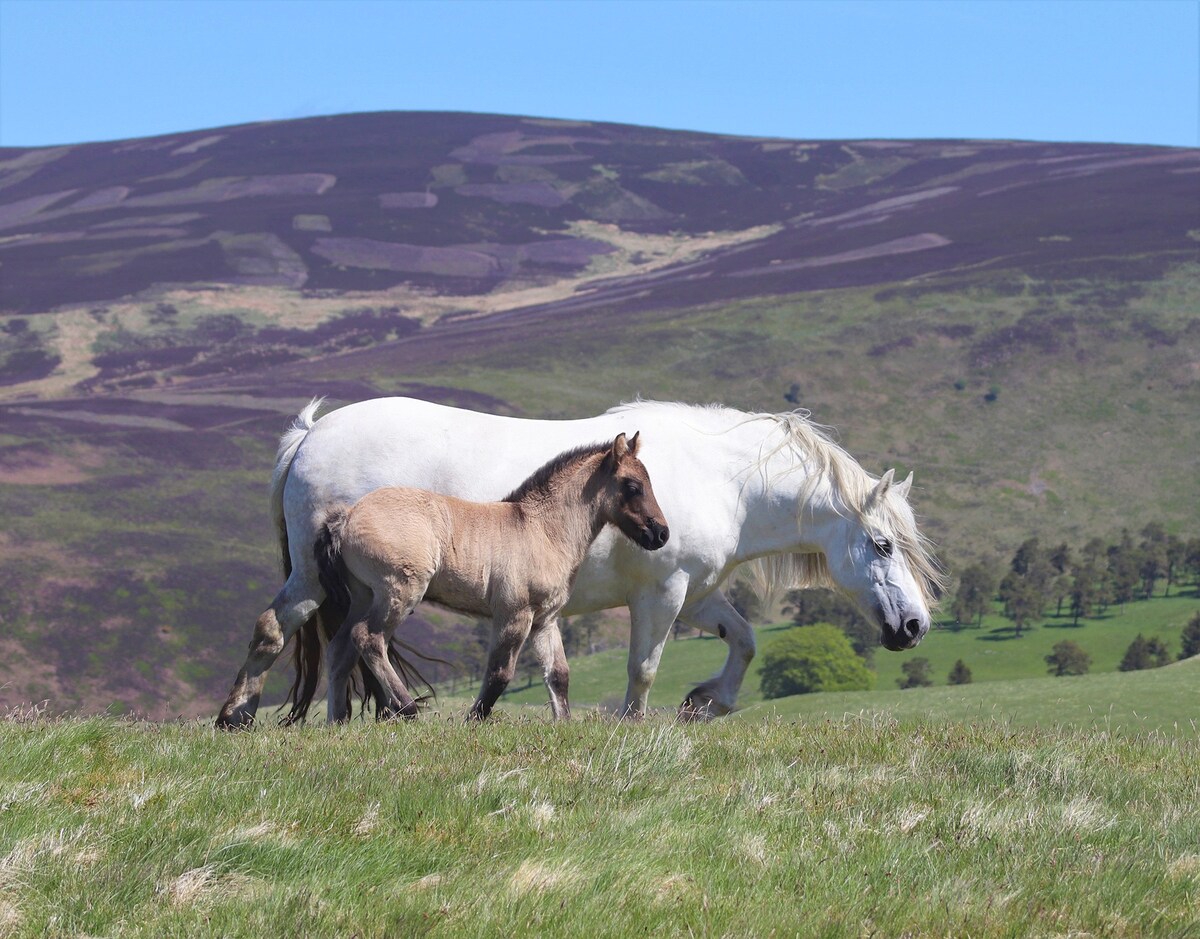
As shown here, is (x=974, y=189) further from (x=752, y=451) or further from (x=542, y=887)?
(x=542, y=887)

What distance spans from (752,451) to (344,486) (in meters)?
3.85

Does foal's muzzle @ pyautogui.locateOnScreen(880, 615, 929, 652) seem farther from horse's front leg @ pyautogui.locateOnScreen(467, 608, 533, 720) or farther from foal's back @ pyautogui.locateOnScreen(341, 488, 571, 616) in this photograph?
horse's front leg @ pyautogui.locateOnScreen(467, 608, 533, 720)

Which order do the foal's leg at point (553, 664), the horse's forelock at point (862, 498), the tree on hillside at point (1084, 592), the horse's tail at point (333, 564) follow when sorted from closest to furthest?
the horse's tail at point (333, 564) → the foal's leg at point (553, 664) → the horse's forelock at point (862, 498) → the tree on hillside at point (1084, 592)

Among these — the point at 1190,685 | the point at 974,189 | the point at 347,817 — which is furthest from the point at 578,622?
the point at 974,189

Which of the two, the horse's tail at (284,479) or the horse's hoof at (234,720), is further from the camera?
the horse's tail at (284,479)

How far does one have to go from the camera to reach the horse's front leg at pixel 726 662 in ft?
41.0

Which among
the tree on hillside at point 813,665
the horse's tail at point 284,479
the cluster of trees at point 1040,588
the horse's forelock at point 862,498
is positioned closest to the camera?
the horse's tail at point 284,479

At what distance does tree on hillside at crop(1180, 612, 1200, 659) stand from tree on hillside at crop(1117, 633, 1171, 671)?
26.9 inches

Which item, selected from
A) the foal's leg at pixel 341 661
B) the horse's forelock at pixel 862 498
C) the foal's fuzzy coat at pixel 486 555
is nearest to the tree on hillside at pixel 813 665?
the horse's forelock at pixel 862 498

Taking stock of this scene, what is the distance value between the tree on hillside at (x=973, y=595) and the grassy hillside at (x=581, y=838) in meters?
50.1

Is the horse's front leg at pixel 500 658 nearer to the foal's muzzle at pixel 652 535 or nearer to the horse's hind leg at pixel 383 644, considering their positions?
the horse's hind leg at pixel 383 644

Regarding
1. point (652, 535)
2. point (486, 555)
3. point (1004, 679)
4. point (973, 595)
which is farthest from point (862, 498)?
point (973, 595)

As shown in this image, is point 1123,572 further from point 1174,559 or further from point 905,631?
point 905,631

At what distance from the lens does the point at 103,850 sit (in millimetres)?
5094
